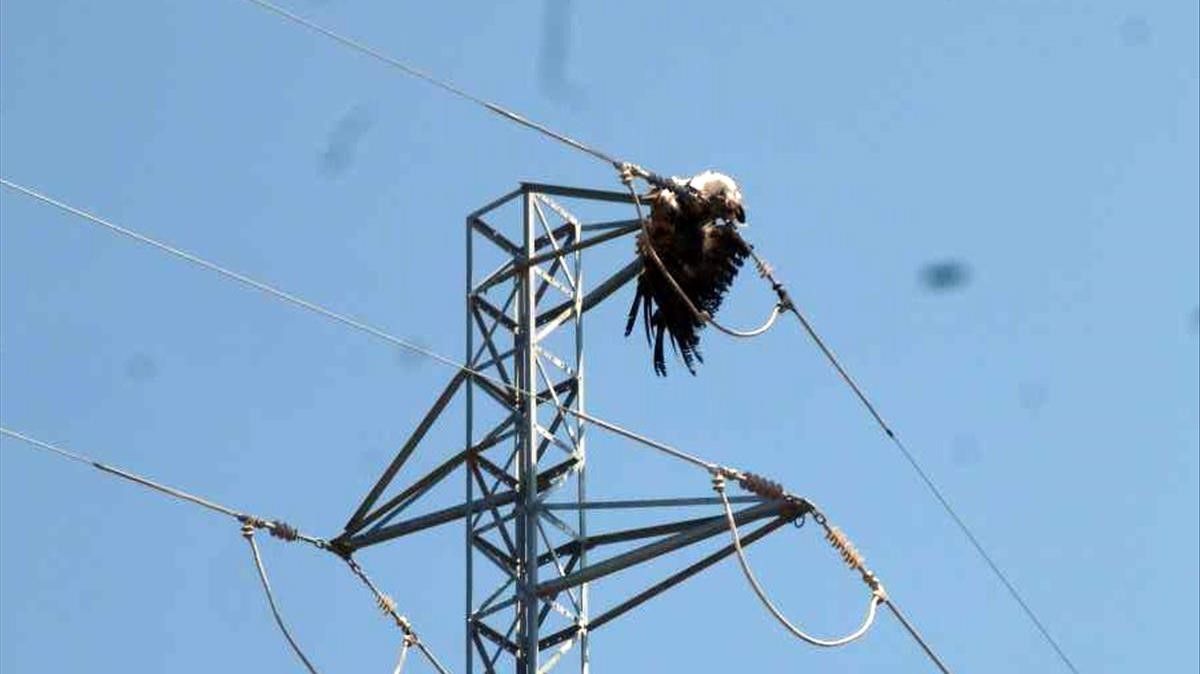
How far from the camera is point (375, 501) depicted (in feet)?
97.2

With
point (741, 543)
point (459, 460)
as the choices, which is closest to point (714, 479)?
point (741, 543)

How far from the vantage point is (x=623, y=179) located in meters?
29.4

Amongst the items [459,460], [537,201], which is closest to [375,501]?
[459,460]

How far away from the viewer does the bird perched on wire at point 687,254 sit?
2958 cm

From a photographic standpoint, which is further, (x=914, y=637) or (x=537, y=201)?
(x=537, y=201)

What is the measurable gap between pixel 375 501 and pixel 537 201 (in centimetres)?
288

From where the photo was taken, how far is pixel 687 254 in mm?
29719

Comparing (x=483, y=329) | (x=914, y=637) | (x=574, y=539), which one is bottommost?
(x=914, y=637)

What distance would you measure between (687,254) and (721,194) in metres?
0.57

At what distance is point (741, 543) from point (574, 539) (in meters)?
1.70

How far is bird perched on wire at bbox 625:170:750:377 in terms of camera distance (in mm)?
29578

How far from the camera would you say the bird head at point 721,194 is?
2969 centimetres

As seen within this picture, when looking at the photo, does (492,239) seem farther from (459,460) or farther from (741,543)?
(741,543)

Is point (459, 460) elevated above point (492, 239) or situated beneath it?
situated beneath
